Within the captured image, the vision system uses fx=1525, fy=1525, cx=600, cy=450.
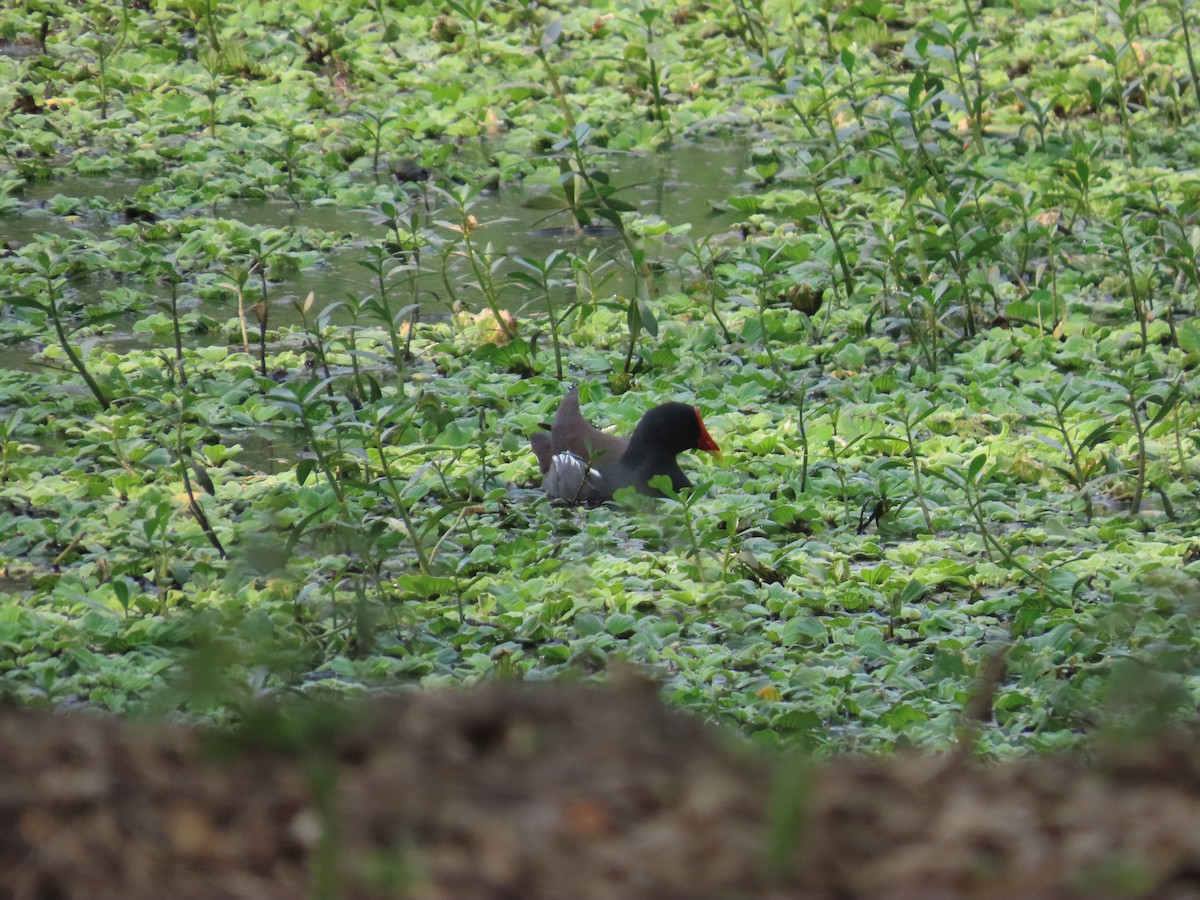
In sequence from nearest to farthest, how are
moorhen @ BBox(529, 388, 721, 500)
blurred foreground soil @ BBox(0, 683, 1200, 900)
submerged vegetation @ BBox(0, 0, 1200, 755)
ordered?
blurred foreground soil @ BBox(0, 683, 1200, 900)
submerged vegetation @ BBox(0, 0, 1200, 755)
moorhen @ BBox(529, 388, 721, 500)

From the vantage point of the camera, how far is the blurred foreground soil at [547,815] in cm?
197

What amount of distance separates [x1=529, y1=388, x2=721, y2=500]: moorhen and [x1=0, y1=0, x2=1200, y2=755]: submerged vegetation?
139 millimetres

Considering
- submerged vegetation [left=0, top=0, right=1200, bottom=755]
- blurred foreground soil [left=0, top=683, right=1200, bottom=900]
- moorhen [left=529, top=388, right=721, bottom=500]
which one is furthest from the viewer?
moorhen [left=529, top=388, right=721, bottom=500]

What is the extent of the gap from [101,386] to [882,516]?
326 centimetres

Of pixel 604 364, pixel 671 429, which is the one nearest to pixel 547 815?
pixel 671 429

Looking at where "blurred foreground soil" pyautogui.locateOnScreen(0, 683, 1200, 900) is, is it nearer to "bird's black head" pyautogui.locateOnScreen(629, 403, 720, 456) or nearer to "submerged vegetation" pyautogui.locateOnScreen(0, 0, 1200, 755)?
"submerged vegetation" pyautogui.locateOnScreen(0, 0, 1200, 755)

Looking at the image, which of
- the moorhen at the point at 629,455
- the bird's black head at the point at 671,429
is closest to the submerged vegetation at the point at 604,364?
the moorhen at the point at 629,455

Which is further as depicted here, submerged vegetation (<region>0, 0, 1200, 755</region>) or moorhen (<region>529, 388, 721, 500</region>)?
moorhen (<region>529, 388, 721, 500</region>)

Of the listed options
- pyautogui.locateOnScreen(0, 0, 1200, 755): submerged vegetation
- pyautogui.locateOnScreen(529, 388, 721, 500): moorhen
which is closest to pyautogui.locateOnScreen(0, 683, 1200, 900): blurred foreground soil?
pyautogui.locateOnScreen(0, 0, 1200, 755): submerged vegetation

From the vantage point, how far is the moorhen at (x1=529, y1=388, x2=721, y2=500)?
5.75 m

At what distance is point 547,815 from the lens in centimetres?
215

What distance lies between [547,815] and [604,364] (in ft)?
16.2

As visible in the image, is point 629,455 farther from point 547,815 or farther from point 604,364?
point 547,815

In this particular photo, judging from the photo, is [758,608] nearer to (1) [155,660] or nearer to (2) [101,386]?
(1) [155,660]
